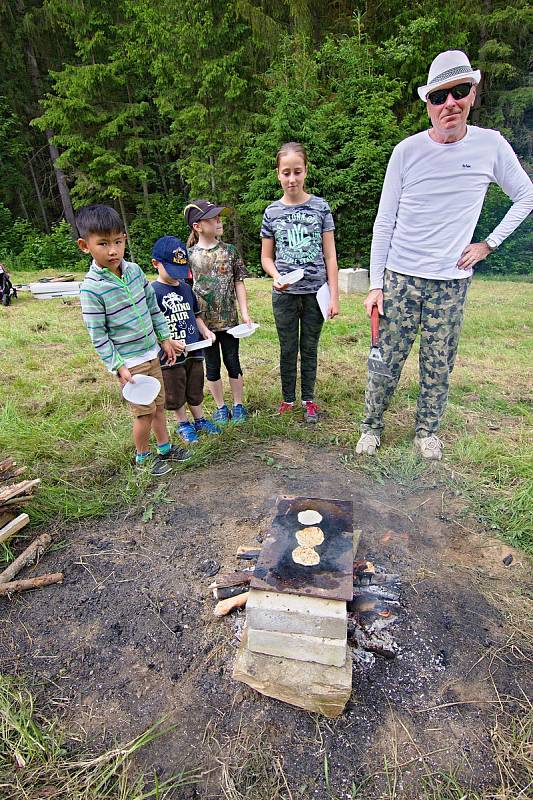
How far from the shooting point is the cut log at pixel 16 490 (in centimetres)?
229

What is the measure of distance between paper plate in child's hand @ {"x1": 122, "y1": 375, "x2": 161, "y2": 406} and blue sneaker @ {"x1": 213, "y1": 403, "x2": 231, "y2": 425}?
0.90 metres

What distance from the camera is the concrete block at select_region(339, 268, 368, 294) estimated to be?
28.0 feet

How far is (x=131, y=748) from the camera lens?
1416 millimetres

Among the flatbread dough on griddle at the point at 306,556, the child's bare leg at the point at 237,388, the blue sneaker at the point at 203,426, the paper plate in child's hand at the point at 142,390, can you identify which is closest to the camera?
the flatbread dough on griddle at the point at 306,556

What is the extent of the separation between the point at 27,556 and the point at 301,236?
91.9 inches

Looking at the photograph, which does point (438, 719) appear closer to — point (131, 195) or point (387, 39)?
point (387, 39)

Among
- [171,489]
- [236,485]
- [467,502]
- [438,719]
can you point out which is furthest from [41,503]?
[467,502]

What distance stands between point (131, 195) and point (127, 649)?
629 inches

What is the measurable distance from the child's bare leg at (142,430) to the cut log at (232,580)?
106 centimetres

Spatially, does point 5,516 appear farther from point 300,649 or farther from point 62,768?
point 300,649

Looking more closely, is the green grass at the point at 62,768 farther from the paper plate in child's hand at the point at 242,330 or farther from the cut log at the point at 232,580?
the paper plate in child's hand at the point at 242,330

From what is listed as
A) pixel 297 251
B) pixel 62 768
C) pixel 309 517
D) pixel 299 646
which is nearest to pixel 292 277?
pixel 297 251

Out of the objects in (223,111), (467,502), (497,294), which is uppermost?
(223,111)

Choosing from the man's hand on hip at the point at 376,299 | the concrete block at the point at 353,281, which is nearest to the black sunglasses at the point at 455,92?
the man's hand on hip at the point at 376,299
